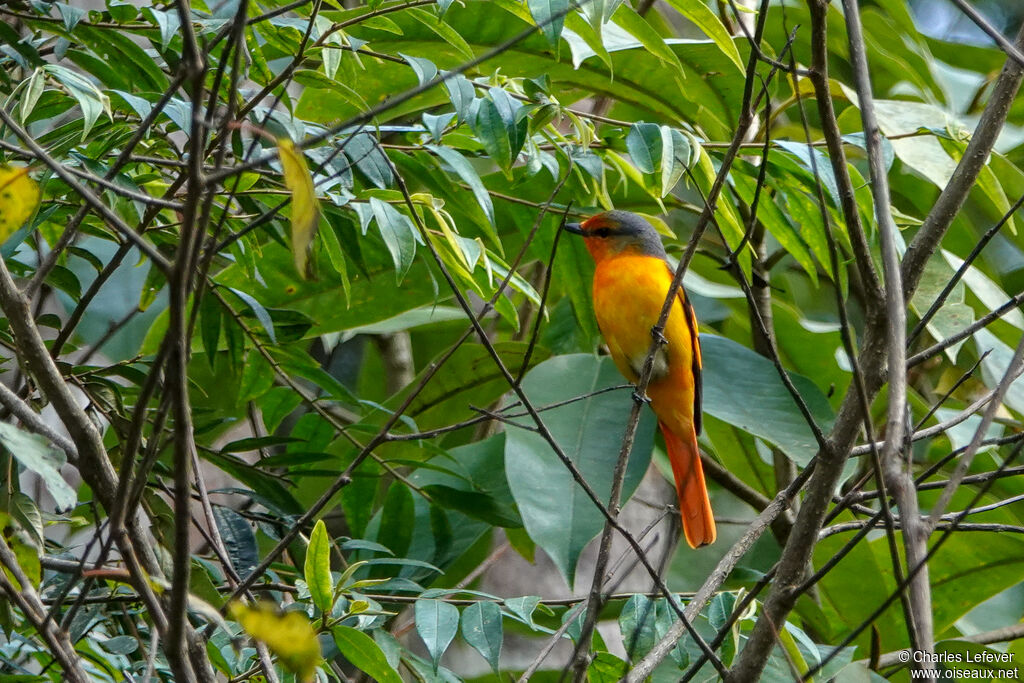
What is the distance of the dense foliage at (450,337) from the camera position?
136 cm

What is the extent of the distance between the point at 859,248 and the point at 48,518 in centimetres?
198

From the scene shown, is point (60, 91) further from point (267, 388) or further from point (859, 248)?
point (859, 248)

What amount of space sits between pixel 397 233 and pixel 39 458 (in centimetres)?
82

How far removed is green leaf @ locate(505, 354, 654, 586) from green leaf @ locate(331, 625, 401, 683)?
608 millimetres

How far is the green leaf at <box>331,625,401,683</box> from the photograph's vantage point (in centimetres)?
176

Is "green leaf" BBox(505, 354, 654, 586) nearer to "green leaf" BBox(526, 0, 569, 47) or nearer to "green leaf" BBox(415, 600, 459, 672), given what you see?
"green leaf" BBox(415, 600, 459, 672)

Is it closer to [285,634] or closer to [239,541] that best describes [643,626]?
[239,541]

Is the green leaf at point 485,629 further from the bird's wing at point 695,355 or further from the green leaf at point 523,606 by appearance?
the bird's wing at point 695,355

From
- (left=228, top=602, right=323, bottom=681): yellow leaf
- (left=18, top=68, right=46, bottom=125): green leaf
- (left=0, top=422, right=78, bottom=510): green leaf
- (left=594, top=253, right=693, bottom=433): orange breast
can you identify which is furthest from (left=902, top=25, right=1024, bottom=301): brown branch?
(left=594, top=253, right=693, bottom=433): orange breast

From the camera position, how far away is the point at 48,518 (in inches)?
95.9

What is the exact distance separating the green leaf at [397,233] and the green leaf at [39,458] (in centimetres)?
72

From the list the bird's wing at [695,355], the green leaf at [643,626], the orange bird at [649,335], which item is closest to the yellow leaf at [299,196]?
the green leaf at [643,626]

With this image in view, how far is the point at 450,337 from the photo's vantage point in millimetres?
4238

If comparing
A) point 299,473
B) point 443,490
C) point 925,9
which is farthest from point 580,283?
point 925,9
